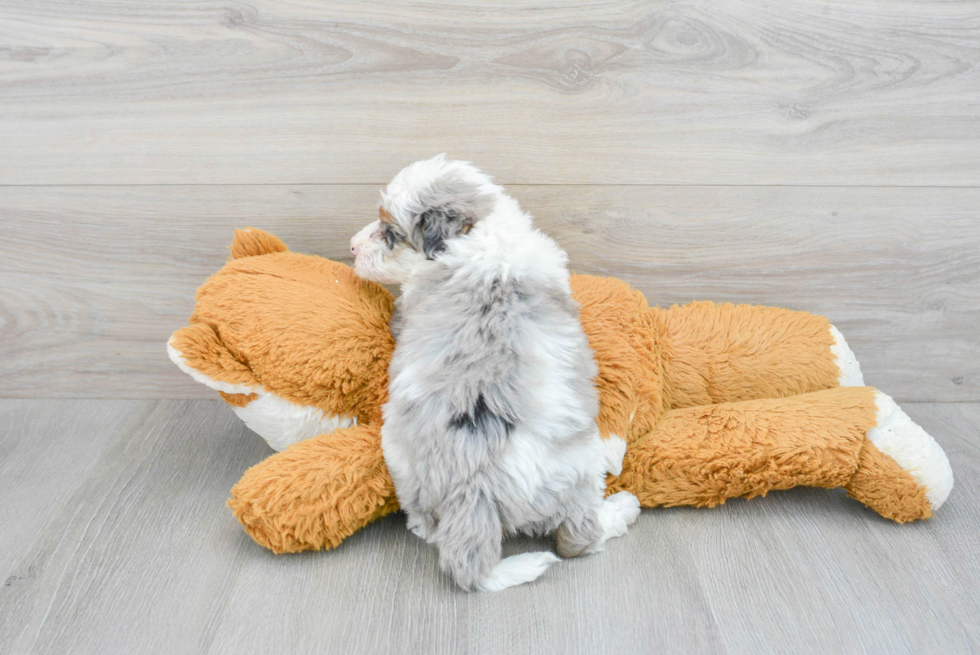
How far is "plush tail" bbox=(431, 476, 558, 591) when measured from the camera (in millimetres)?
906

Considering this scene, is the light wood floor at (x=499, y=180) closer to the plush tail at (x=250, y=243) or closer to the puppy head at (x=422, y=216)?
the plush tail at (x=250, y=243)

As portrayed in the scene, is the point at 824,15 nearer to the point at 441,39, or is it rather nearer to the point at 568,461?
the point at 441,39

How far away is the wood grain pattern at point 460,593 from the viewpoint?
880 millimetres

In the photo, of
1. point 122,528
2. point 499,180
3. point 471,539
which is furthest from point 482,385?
point 122,528

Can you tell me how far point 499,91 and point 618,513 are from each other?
0.74 metres

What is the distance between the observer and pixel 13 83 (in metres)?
1.23

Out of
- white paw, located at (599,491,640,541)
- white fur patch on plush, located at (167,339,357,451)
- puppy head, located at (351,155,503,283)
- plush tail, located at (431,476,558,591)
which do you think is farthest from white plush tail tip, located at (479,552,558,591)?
puppy head, located at (351,155,503,283)

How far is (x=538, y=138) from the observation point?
1227 mm

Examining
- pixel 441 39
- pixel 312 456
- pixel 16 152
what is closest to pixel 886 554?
pixel 312 456

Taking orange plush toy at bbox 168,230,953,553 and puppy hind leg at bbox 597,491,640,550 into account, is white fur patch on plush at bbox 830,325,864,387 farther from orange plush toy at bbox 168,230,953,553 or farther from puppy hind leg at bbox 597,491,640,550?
puppy hind leg at bbox 597,491,640,550

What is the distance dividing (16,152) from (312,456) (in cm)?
84

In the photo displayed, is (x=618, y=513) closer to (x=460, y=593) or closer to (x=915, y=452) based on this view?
(x=460, y=593)

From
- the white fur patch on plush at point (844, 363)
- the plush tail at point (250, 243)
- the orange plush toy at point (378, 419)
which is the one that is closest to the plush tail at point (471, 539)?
the orange plush toy at point (378, 419)

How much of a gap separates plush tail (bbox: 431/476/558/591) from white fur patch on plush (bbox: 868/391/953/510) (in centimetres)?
61
